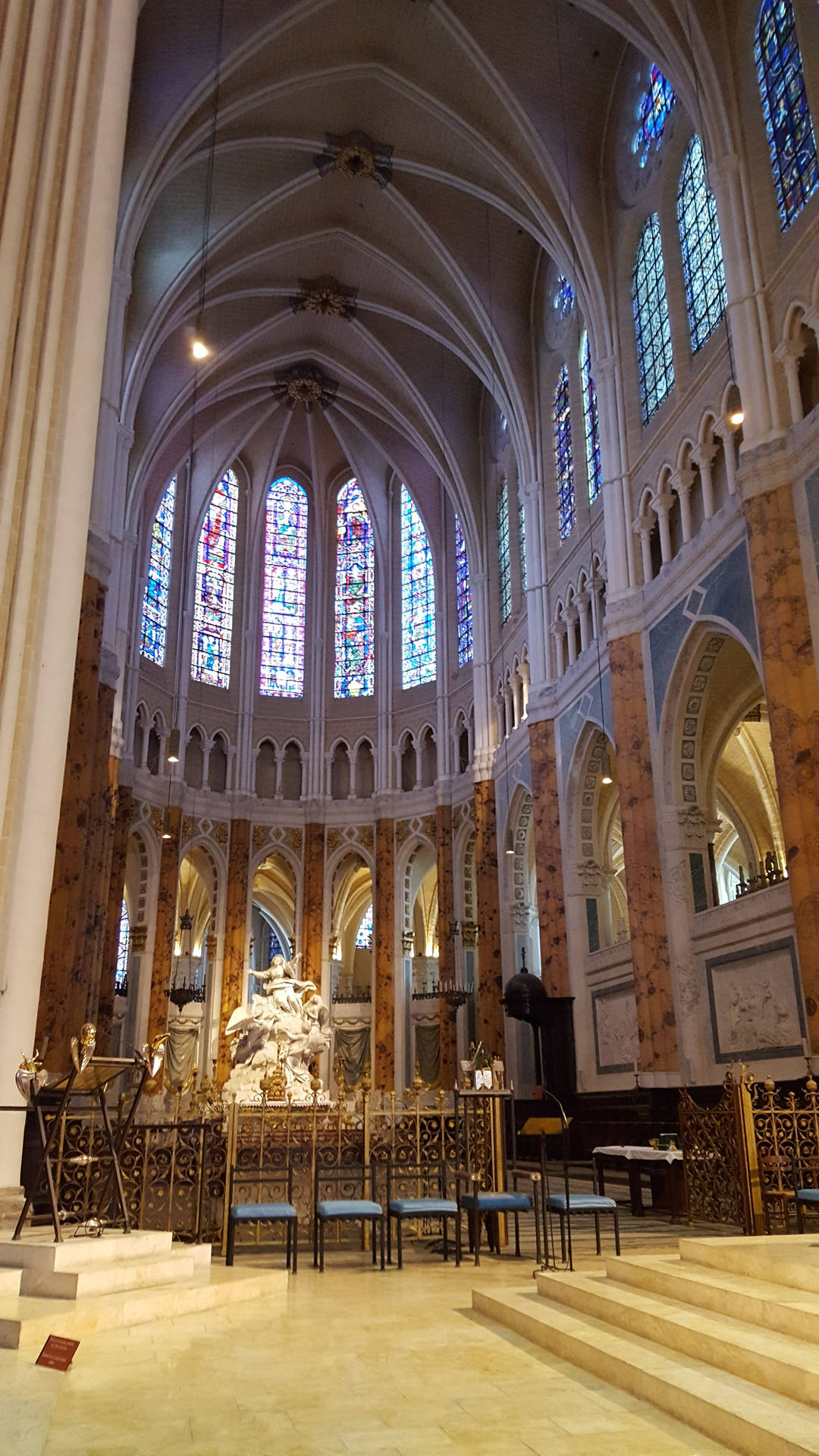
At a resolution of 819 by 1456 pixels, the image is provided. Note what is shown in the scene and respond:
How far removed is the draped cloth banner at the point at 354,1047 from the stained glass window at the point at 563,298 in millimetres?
16908

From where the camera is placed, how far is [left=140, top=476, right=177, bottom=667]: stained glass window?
26.5 meters

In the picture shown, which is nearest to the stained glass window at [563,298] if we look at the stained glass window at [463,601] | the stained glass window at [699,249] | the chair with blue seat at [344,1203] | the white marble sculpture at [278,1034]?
the stained glass window at [699,249]

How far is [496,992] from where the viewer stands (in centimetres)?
2242

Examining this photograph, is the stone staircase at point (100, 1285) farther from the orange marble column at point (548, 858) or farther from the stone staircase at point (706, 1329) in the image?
the orange marble column at point (548, 858)

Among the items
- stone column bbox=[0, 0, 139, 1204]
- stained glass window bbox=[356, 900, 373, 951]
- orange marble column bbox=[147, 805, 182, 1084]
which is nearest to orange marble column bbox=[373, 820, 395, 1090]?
orange marble column bbox=[147, 805, 182, 1084]

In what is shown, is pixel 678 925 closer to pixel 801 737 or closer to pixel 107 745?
pixel 801 737

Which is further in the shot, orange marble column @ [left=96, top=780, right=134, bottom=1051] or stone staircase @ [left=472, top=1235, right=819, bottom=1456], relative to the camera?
orange marble column @ [left=96, top=780, right=134, bottom=1051]

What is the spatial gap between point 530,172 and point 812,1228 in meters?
17.3

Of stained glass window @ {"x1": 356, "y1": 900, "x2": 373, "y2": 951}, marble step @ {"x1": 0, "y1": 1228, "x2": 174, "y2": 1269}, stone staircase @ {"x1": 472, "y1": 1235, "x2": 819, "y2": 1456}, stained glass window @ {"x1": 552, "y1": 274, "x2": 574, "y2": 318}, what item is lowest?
stone staircase @ {"x1": 472, "y1": 1235, "x2": 819, "y2": 1456}

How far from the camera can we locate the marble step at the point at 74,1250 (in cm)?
579

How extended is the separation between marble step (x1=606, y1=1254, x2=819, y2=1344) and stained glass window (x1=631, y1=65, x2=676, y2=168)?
16629 millimetres

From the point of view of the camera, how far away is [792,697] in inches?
A: 465

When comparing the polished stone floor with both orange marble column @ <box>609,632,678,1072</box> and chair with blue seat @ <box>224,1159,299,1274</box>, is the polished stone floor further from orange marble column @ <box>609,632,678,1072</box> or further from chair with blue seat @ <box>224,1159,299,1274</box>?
orange marble column @ <box>609,632,678,1072</box>

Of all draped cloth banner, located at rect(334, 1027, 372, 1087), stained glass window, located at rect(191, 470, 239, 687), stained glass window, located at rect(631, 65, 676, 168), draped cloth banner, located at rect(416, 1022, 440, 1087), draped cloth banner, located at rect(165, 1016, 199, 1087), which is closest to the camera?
stained glass window, located at rect(631, 65, 676, 168)
